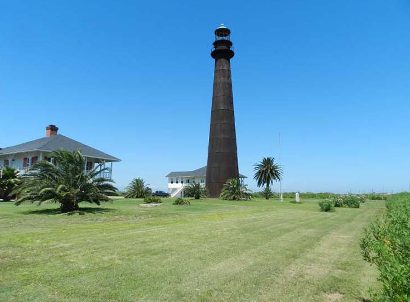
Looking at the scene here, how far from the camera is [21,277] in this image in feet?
23.6

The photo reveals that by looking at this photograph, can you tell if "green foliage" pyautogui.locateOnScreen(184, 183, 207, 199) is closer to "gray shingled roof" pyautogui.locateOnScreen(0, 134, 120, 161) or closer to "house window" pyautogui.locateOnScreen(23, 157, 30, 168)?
"gray shingled roof" pyautogui.locateOnScreen(0, 134, 120, 161)

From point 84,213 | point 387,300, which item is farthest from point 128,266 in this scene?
point 84,213

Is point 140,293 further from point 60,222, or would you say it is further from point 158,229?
point 60,222

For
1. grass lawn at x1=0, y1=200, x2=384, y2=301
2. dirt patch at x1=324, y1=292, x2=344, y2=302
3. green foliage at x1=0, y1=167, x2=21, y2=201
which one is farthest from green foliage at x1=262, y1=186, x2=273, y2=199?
dirt patch at x1=324, y1=292, x2=344, y2=302

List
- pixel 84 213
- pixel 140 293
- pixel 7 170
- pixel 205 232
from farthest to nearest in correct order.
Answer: pixel 7 170 → pixel 84 213 → pixel 205 232 → pixel 140 293

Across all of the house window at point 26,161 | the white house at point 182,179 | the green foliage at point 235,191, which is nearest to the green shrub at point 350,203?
the green foliage at point 235,191

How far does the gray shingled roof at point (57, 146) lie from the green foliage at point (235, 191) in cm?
1459

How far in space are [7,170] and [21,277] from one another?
31.5m

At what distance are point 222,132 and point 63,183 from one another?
113ft

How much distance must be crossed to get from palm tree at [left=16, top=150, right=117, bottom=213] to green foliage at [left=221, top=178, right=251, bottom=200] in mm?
27846

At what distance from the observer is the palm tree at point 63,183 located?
21.1 metres

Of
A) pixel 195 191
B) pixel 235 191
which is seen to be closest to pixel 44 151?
pixel 195 191

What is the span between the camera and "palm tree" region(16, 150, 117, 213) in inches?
832

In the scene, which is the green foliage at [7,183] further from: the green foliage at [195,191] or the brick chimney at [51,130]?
the green foliage at [195,191]
